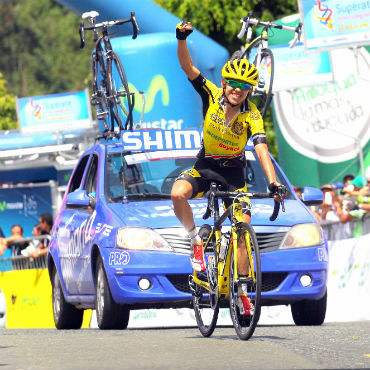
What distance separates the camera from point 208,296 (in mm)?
8844

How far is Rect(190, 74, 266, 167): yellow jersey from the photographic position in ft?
27.8

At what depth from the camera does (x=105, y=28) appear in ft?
47.8

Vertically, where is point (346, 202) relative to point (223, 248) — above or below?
below

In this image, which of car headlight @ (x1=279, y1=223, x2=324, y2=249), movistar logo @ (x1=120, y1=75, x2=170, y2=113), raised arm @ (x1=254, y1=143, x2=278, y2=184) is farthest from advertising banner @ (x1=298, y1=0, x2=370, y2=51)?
raised arm @ (x1=254, y1=143, x2=278, y2=184)

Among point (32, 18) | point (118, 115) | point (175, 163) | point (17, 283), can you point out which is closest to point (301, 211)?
point (175, 163)

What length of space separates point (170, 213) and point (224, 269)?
174cm

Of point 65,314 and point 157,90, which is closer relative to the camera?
point 65,314

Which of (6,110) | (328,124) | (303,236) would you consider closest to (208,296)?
(303,236)

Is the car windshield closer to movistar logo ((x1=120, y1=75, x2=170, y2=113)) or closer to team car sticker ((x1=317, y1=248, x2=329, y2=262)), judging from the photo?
team car sticker ((x1=317, y1=248, x2=329, y2=262))

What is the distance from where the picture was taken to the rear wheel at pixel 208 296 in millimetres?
8578

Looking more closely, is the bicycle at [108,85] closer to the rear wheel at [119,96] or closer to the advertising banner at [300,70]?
the rear wheel at [119,96]

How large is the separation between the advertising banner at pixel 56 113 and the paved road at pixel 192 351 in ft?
64.9

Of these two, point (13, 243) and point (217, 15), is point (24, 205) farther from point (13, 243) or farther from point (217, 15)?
point (13, 243)

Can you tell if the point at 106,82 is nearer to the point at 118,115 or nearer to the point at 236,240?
the point at 118,115
